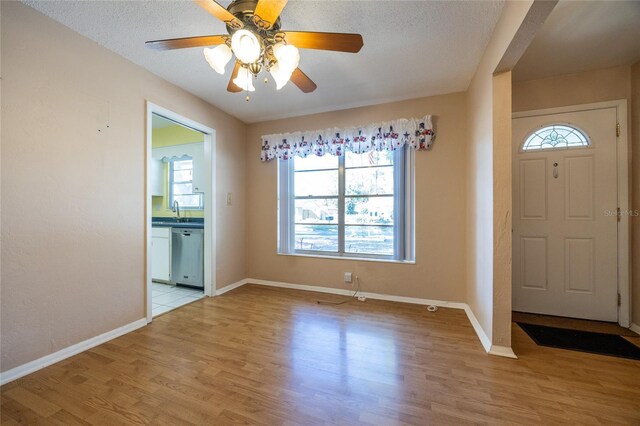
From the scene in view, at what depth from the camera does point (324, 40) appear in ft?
4.63

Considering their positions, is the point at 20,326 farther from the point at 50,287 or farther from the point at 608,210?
the point at 608,210

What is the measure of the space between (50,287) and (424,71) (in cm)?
360

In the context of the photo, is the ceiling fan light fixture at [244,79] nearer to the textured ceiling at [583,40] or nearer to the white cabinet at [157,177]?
the textured ceiling at [583,40]

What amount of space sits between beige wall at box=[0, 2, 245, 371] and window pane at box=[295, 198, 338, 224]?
6.31ft

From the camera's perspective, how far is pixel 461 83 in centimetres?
264

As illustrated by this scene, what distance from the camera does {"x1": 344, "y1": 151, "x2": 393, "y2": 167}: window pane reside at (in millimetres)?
3178

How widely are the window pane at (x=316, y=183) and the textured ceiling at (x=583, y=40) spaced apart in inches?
89.1

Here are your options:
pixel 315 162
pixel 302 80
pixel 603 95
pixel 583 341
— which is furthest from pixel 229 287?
pixel 603 95

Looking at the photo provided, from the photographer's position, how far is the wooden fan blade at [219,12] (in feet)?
4.01

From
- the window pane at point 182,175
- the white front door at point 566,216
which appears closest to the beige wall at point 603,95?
the white front door at point 566,216

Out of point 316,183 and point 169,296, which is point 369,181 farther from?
point 169,296

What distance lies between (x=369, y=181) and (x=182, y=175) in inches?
128

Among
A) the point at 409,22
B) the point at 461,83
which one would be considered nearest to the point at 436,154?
the point at 461,83

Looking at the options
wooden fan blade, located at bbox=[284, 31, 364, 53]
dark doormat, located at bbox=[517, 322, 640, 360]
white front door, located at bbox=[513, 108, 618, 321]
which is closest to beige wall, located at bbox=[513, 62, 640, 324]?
white front door, located at bbox=[513, 108, 618, 321]
